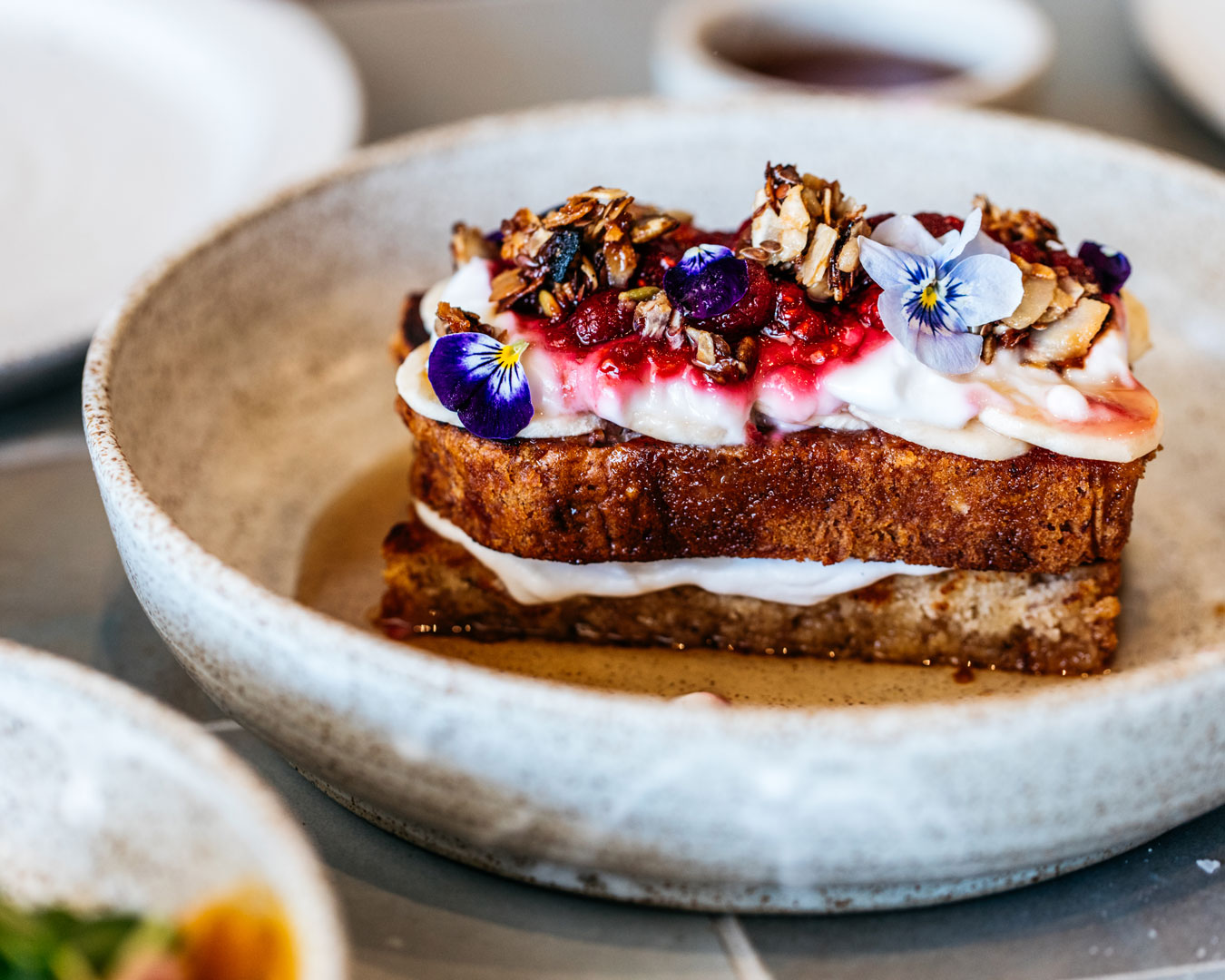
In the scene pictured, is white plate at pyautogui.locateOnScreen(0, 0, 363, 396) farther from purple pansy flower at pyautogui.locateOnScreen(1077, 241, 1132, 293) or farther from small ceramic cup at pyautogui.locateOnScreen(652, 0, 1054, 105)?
purple pansy flower at pyautogui.locateOnScreen(1077, 241, 1132, 293)

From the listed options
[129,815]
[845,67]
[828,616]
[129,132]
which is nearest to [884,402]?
[828,616]

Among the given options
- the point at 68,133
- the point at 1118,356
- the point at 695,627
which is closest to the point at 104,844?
the point at 695,627

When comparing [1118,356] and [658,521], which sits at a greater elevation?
[1118,356]

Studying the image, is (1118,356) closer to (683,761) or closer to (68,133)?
(683,761)

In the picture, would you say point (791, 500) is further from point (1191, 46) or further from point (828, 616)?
point (1191, 46)

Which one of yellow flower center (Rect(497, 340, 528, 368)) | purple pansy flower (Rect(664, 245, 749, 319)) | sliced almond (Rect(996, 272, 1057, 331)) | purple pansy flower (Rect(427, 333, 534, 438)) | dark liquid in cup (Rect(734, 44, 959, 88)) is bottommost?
purple pansy flower (Rect(427, 333, 534, 438))

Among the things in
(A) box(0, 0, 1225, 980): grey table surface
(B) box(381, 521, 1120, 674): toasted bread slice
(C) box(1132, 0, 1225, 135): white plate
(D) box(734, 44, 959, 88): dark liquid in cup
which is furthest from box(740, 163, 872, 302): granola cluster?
(C) box(1132, 0, 1225, 135): white plate

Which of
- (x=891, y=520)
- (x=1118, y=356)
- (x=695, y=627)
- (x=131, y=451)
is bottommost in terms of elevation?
(x=695, y=627)
